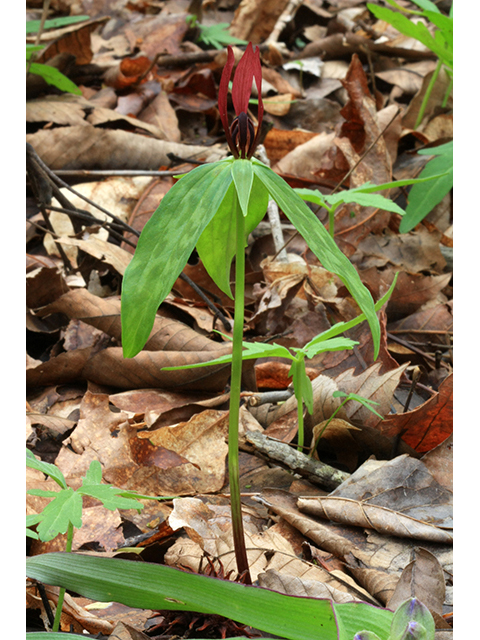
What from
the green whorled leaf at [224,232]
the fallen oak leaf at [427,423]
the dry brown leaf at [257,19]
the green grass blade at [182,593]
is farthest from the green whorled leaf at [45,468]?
the dry brown leaf at [257,19]

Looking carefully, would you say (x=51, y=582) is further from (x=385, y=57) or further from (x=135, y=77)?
(x=385, y=57)

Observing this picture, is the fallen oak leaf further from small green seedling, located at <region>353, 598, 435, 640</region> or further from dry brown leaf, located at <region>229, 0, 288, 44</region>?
dry brown leaf, located at <region>229, 0, 288, 44</region>

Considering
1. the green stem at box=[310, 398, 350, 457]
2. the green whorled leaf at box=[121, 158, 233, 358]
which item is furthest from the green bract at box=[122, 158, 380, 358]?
the green stem at box=[310, 398, 350, 457]

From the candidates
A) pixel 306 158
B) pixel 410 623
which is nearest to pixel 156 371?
pixel 410 623

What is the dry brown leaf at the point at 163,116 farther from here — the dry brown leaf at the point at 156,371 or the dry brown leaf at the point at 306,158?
the dry brown leaf at the point at 156,371

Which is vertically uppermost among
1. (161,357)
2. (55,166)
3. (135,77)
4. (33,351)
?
(135,77)

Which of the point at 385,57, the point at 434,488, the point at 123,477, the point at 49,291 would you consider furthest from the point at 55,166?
the point at 385,57
